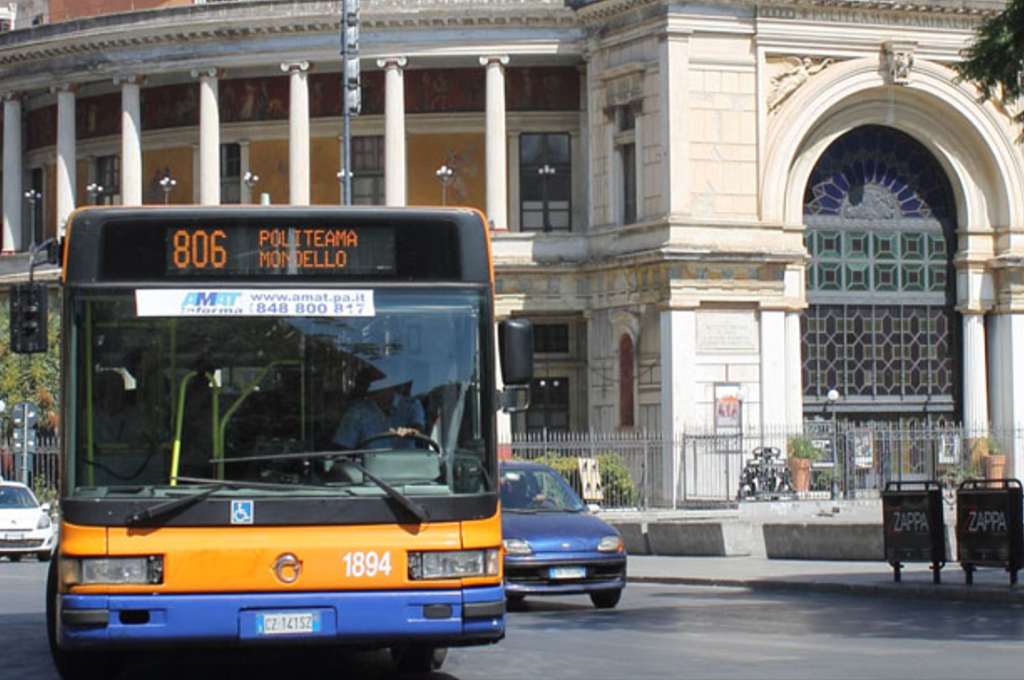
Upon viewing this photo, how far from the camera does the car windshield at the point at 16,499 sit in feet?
124

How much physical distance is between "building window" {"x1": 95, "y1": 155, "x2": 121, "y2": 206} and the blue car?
3715cm

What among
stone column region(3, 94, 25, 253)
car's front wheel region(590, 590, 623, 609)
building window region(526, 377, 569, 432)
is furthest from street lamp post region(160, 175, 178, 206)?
car's front wheel region(590, 590, 623, 609)

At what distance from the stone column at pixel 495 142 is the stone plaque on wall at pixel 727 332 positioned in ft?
20.3

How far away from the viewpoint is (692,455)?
48812mm

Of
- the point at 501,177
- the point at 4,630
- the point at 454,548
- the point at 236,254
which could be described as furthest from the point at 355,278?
the point at 501,177

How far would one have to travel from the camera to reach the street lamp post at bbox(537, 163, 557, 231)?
5691cm

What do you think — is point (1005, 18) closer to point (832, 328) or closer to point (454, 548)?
point (454, 548)

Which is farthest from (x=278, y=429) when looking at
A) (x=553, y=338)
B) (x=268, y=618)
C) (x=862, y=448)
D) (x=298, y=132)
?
(x=553, y=338)

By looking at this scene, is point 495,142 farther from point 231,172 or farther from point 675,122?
point 231,172

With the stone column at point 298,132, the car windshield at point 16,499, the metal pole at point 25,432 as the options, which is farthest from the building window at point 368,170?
the car windshield at point 16,499

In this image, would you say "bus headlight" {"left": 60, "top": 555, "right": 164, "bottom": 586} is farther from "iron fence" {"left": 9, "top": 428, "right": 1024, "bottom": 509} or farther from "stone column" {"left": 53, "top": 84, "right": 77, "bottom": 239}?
"stone column" {"left": 53, "top": 84, "right": 77, "bottom": 239}

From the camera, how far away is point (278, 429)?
13594 mm

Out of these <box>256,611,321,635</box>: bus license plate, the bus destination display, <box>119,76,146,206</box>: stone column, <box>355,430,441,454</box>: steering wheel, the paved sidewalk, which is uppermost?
<box>119,76,146,206</box>: stone column

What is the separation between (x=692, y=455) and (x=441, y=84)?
44.1 feet
